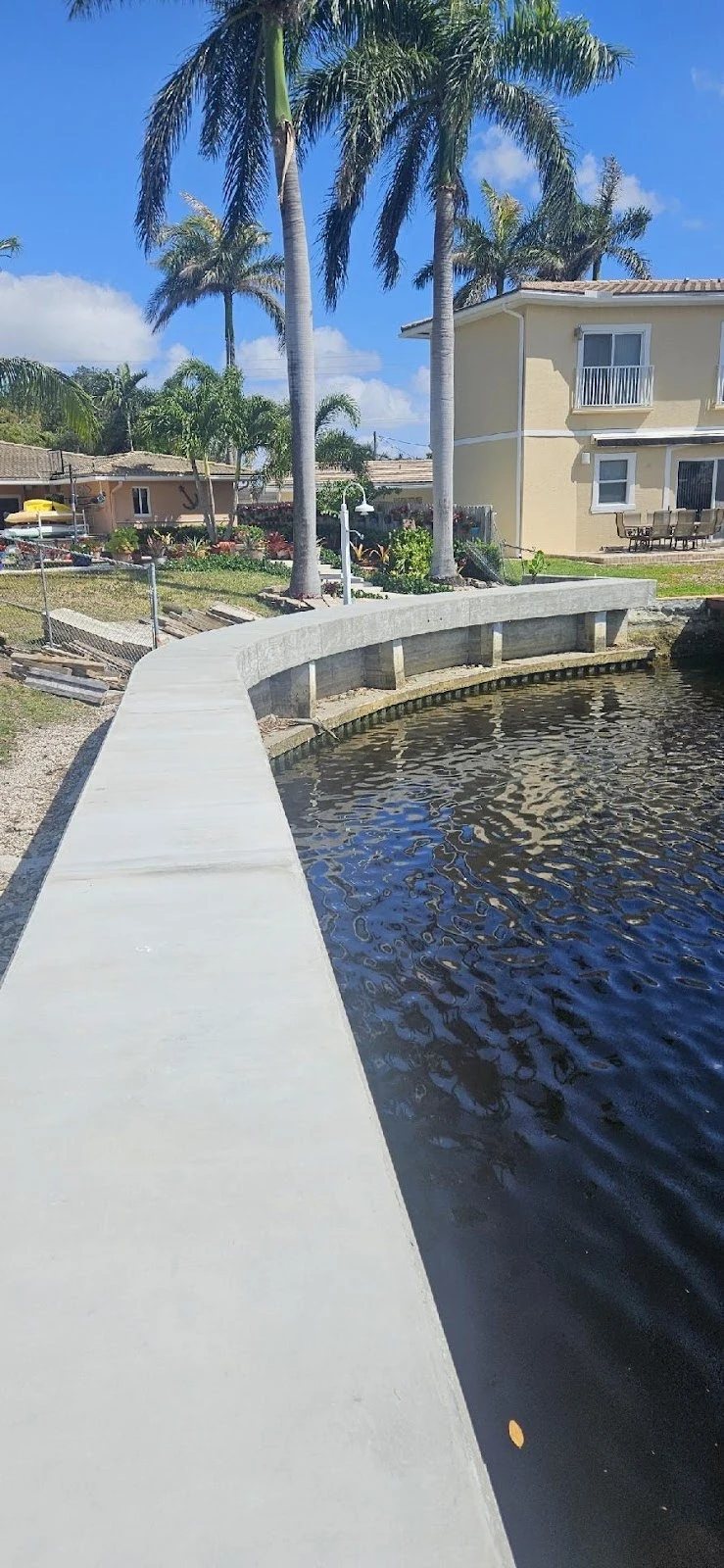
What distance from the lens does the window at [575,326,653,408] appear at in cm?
3145

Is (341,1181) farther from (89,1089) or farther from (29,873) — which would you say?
(29,873)

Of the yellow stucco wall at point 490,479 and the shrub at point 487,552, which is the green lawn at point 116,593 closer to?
the shrub at point 487,552

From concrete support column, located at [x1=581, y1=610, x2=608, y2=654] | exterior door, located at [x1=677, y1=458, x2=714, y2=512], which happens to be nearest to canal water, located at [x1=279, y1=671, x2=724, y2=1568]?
concrete support column, located at [x1=581, y1=610, x2=608, y2=654]

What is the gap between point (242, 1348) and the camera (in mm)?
2486

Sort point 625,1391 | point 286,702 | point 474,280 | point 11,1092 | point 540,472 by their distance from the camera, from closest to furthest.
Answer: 1. point 11,1092
2. point 625,1391
3. point 286,702
4. point 540,472
5. point 474,280

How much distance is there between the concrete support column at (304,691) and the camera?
16109 mm

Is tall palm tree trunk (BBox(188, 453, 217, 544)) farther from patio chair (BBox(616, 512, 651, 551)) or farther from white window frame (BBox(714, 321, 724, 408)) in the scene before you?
white window frame (BBox(714, 321, 724, 408))

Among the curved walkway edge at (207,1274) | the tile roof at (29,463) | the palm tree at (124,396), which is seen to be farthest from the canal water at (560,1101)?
the palm tree at (124,396)

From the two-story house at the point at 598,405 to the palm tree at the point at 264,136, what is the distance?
10.7 meters

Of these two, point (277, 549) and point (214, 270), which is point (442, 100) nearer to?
point (277, 549)

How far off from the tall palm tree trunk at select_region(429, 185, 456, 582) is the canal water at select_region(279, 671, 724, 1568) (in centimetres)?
1278

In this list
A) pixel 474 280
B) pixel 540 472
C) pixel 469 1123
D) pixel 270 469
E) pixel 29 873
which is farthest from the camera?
pixel 474 280

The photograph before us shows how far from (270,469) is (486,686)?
56.1ft

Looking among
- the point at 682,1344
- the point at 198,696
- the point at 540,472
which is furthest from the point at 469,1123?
the point at 540,472
